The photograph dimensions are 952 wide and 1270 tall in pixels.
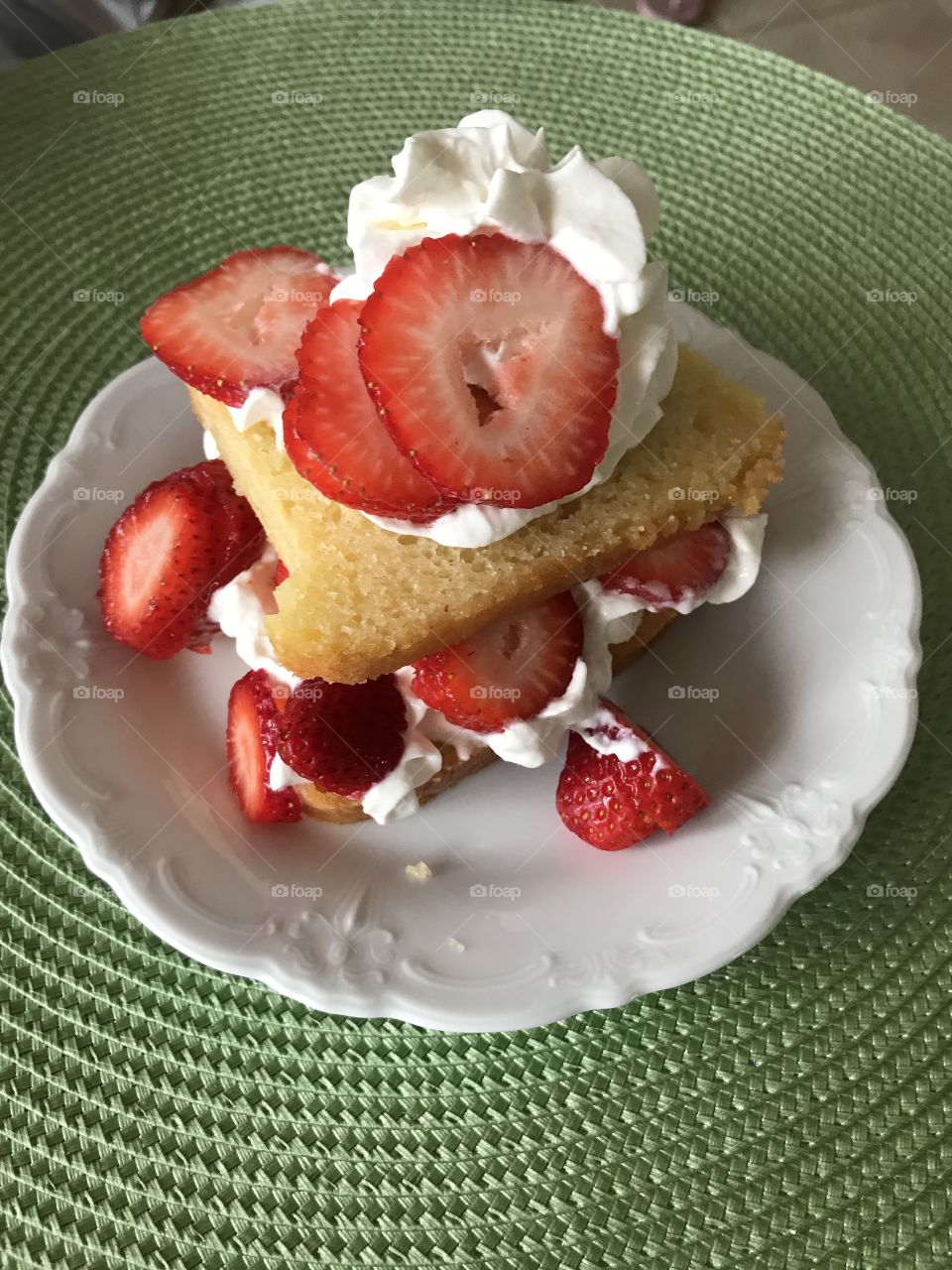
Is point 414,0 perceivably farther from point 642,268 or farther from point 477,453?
point 477,453

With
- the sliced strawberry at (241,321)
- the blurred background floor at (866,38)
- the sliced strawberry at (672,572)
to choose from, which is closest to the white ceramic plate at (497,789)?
the sliced strawberry at (672,572)

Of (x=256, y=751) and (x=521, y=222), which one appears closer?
(x=521, y=222)

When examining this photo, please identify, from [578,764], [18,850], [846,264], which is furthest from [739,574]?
[18,850]

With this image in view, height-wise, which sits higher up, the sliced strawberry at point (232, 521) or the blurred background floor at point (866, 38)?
the sliced strawberry at point (232, 521)

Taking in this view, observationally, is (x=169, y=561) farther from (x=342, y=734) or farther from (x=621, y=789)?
(x=621, y=789)

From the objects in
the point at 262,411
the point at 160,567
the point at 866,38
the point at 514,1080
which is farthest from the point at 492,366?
the point at 866,38

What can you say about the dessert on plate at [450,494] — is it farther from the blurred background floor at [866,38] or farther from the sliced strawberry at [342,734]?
the blurred background floor at [866,38]
